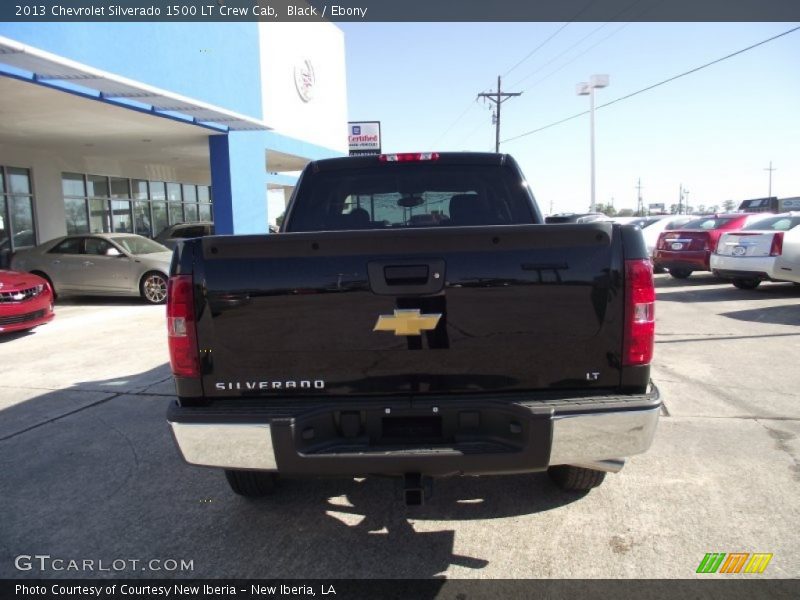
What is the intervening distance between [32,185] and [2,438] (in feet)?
48.7

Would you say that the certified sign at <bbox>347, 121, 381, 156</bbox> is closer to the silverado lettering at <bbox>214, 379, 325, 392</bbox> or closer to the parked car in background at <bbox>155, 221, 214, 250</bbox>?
the parked car in background at <bbox>155, 221, 214, 250</bbox>

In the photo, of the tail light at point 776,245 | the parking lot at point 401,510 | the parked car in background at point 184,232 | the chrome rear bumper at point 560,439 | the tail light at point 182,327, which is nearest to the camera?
the chrome rear bumper at point 560,439

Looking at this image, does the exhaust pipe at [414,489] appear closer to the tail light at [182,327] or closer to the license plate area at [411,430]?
the license plate area at [411,430]

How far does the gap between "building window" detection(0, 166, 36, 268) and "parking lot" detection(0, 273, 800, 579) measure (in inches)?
505

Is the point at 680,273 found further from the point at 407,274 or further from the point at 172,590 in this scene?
the point at 172,590

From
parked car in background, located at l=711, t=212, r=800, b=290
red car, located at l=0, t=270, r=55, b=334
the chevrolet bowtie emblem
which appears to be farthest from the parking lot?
parked car in background, located at l=711, t=212, r=800, b=290

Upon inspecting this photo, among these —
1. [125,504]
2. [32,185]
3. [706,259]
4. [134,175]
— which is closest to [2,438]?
[125,504]

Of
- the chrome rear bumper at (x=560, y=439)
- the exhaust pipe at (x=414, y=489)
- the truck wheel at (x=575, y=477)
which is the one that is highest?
the chrome rear bumper at (x=560, y=439)

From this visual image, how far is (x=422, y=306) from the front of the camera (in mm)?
2510

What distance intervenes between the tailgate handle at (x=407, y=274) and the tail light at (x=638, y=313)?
874mm

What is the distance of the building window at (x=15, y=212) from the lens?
1562 centimetres

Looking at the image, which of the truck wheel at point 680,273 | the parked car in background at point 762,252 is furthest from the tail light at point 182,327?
the truck wheel at point 680,273

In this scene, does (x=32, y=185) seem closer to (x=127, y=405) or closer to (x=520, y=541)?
(x=127, y=405)

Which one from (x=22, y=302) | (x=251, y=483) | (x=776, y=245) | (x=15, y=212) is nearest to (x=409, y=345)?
(x=251, y=483)
